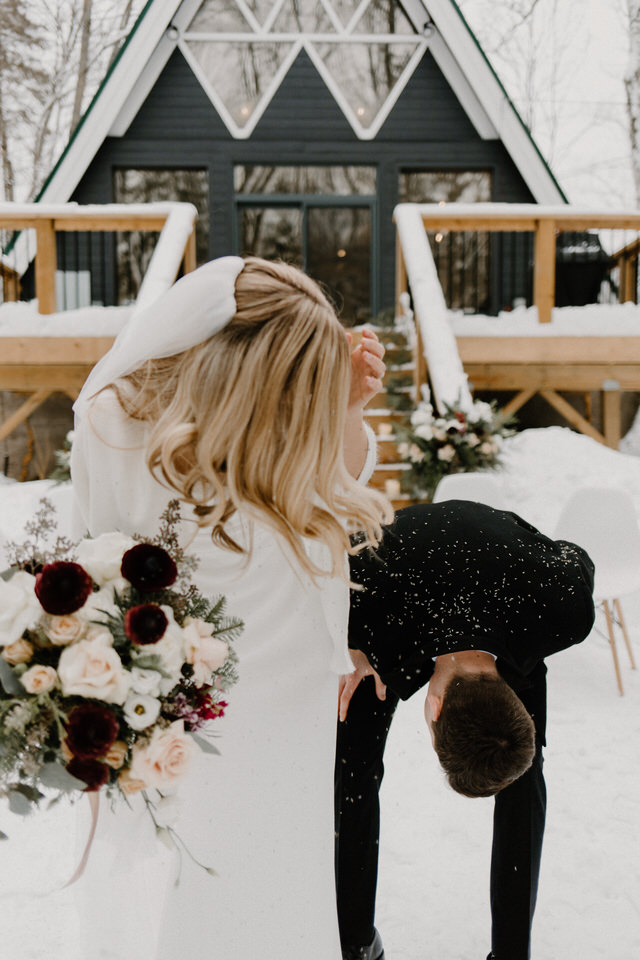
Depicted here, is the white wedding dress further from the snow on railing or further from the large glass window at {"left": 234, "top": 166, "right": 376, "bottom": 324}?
the large glass window at {"left": 234, "top": 166, "right": 376, "bottom": 324}

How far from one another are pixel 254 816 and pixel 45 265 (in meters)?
7.70

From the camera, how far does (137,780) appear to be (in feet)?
4.37

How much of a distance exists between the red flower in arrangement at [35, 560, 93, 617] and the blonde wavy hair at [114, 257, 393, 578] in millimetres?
258

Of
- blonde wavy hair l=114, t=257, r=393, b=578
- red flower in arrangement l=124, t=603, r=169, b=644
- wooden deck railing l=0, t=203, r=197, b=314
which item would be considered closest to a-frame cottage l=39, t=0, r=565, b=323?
wooden deck railing l=0, t=203, r=197, b=314

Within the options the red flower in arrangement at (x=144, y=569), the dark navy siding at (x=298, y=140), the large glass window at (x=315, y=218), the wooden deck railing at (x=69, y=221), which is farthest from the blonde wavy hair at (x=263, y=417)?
the dark navy siding at (x=298, y=140)

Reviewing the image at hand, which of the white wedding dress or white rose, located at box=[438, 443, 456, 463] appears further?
white rose, located at box=[438, 443, 456, 463]

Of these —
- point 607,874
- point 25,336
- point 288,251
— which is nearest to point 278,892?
point 607,874

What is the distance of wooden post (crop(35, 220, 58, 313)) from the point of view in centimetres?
809

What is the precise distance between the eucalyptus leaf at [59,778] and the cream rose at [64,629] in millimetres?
201

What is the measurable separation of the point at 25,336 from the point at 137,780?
25.6ft

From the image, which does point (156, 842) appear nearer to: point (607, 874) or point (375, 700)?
point (375, 700)

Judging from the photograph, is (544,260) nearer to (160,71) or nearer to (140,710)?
(160,71)

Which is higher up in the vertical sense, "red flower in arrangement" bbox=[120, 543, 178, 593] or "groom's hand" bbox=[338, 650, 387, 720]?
"red flower in arrangement" bbox=[120, 543, 178, 593]

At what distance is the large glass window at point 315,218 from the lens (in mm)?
10992
